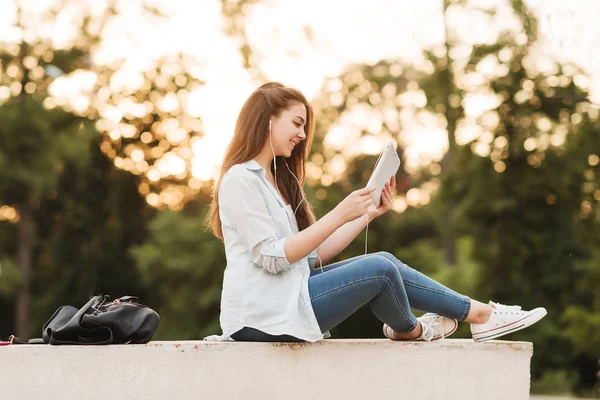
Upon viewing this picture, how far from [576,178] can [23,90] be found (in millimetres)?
14975

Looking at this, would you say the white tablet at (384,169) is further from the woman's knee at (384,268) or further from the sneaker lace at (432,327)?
the sneaker lace at (432,327)

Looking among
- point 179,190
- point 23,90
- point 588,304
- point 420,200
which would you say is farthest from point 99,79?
point 588,304

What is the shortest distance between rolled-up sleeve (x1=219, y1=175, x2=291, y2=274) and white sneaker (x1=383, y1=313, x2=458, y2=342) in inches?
27.7

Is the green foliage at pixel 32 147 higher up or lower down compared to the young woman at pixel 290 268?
lower down

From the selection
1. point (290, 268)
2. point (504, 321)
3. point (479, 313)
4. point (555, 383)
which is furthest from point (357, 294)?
point (555, 383)

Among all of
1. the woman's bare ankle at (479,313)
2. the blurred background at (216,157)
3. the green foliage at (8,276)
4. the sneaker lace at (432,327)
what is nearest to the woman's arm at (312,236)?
the sneaker lace at (432,327)

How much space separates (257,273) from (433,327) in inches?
36.9

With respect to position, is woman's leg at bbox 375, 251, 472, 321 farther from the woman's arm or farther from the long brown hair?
the long brown hair

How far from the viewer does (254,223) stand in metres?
3.79

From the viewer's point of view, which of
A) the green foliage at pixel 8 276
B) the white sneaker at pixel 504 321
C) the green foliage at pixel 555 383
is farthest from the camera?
the green foliage at pixel 8 276

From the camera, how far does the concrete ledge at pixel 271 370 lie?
3646 mm

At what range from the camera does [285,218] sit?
4.02 metres

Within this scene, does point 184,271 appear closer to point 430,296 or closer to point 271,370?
point 430,296

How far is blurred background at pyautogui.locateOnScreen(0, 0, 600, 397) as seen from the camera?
63.4 ft
